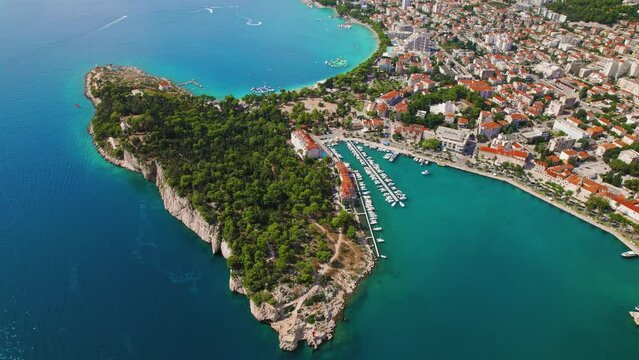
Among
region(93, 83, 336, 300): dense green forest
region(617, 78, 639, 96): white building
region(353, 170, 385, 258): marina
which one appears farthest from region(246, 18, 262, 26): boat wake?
region(617, 78, 639, 96): white building

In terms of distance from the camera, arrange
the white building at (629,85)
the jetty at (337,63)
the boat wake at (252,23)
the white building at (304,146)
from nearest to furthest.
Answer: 1. the white building at (304,146)
2. the white building at (629,85)
3. the jetty at (337,63)
4. the boat wake at (252,23)

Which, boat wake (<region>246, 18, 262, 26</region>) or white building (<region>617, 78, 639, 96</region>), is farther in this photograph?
boat wake (<region>246, 18, 262, 26</region>)

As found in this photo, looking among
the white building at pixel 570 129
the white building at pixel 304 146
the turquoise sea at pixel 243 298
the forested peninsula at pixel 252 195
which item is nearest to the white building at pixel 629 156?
the white building at pixel 570 129

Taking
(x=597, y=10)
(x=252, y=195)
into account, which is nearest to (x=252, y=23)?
(x=252, y=195)

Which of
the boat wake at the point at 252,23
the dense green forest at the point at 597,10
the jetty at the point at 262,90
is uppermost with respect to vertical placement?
the dense green forest at the point at 597,10

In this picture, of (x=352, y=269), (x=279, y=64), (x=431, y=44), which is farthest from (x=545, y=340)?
(x=431, y=44)

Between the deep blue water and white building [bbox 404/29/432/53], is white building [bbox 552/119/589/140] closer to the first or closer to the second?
white building [bbox 404/29/432/53]

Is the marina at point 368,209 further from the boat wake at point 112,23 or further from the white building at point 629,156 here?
the boat wake at point 112,23
